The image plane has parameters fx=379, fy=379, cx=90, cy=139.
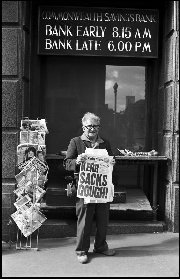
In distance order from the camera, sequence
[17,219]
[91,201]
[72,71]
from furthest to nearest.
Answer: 1. [72,71]
2. [17,219]
3. [91,201]

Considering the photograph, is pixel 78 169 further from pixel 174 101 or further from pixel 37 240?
pixel 174 101

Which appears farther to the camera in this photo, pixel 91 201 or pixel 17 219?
pixel 17 219

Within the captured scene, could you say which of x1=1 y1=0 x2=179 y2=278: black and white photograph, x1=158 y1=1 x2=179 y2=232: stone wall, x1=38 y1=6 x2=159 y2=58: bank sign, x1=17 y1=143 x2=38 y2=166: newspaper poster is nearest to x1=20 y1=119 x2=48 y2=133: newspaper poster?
x1=1 y1=0 x2=179 y2=278: black and white photograph

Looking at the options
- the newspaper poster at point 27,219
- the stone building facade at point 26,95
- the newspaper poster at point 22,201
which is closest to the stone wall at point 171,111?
the stone building facade at point 26,95

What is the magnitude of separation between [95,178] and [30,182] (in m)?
1.04

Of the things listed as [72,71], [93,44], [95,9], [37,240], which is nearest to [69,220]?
[37,240]

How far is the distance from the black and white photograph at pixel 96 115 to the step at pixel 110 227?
2 cm

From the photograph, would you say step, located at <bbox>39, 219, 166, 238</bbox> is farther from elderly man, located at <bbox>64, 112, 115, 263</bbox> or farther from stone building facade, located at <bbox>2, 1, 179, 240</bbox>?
elderly man, located at <bbox>64, 112, 115, 263</bbox>

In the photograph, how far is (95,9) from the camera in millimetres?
6777

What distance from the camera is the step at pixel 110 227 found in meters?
6.38

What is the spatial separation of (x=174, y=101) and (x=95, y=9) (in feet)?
7.13

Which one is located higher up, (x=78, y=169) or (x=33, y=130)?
(x=33, y=130)

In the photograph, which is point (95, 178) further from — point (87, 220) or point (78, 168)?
point (87, 220)

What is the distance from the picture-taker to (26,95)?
652 cm
